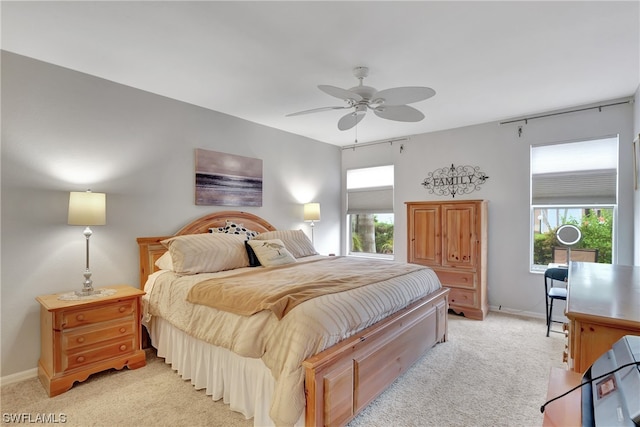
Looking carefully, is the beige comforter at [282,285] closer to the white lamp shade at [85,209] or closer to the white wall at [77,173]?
the white lamp shade at [85,209]

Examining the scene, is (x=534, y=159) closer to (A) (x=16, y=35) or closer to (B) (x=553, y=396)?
(B) (x=553, y=396)

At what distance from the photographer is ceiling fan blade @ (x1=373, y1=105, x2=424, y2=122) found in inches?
106

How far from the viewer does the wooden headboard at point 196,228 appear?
318 cm

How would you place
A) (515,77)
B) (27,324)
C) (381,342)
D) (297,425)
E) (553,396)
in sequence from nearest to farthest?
1. (553,396)
2. (297,425)
3. (381,342)
4. (27,324)
5. (515,77)

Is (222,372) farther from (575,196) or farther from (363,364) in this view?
(575,196)

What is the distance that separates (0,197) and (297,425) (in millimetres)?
2797

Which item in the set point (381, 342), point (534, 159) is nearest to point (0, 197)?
point (381, 342)

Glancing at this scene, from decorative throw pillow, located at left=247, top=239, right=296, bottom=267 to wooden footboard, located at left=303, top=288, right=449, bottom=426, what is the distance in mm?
1369

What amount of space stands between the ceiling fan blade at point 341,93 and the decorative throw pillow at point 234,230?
203 cm

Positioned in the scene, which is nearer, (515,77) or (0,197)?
(0,197)

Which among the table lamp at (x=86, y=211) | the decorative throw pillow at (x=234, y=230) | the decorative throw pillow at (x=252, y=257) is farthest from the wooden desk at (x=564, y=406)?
the decorative throw pillow at (x=234, y=230)

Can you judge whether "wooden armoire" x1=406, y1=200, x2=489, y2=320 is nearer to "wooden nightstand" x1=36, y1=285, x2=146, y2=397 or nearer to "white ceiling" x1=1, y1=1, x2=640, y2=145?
"white ceiling" x1=1, y1=1, x2=640, y2=145

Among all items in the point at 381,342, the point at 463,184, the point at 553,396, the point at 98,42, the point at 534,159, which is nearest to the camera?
the point at 553,396

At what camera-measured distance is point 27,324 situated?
2.59m
